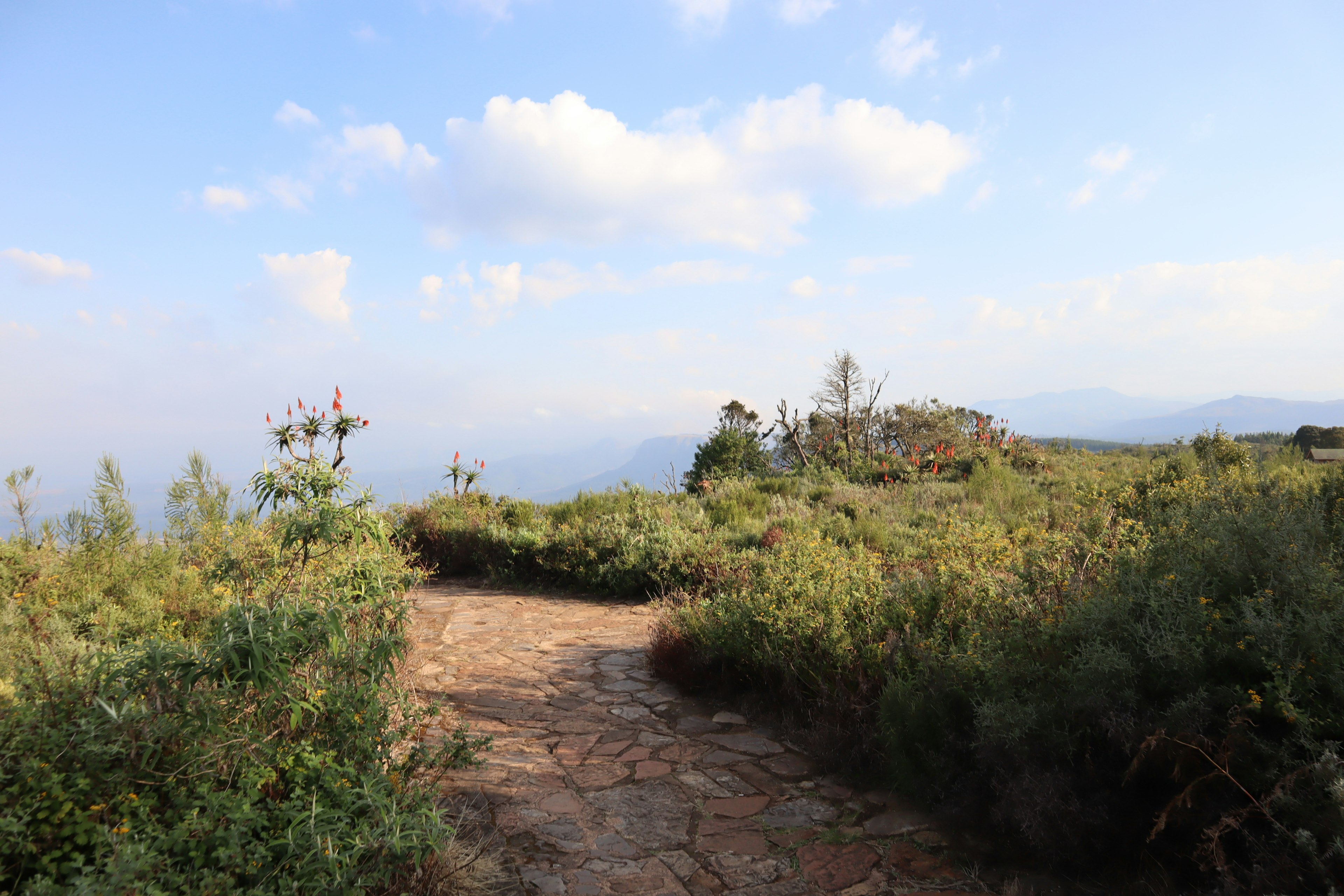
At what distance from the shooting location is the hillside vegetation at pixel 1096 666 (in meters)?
2.22

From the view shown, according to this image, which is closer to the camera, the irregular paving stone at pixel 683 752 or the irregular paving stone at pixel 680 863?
the irregular paving stone at pixel 680 863

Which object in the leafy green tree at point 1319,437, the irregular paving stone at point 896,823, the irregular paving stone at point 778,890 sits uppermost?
the leafy green tree at point 1319,437

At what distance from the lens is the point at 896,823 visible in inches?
124

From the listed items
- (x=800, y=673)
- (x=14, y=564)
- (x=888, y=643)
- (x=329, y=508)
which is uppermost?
(x=329, y=508)

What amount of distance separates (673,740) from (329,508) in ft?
8.31

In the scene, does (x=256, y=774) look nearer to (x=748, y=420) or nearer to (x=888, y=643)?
(x=888, y=643)

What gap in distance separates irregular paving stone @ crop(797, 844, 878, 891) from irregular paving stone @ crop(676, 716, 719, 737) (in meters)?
1.41

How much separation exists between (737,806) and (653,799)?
17.4 inches

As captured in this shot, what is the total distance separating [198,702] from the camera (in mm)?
2312

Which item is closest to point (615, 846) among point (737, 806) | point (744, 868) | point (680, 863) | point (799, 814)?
point (680, 863)

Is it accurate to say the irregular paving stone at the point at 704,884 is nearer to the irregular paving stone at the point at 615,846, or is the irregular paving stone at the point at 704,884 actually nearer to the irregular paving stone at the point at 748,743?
the irregular paving stone at the point at 615,846

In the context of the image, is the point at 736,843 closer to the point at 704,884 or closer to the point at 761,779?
the point at 704,884

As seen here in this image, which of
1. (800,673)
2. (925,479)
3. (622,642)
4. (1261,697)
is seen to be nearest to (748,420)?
(925,479)

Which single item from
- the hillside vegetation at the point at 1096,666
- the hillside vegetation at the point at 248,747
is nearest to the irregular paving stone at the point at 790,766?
the hillside vegetation at the point at 1096,666
